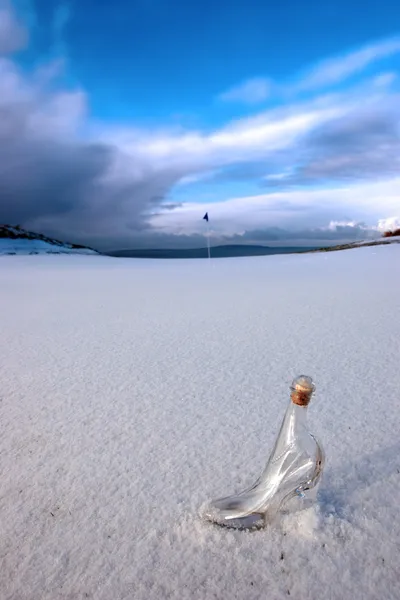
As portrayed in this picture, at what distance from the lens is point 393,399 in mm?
1573

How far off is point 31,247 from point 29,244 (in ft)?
0.98

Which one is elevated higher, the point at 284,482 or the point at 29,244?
the point at 29,244

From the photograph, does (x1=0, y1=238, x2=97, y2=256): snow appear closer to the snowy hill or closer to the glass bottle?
the snowy hill

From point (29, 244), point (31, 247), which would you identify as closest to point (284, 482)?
point (31, 247)

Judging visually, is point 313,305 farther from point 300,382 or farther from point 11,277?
point 11,277

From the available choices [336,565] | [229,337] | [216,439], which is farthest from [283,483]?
[229,337]

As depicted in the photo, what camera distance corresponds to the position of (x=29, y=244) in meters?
12.0

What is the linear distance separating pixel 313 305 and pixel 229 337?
1246 mm

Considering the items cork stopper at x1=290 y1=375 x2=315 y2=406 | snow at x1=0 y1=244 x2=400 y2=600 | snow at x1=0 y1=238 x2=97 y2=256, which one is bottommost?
snow at x1=0 y1=244 x2=400 y2=600

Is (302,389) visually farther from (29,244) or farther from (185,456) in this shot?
(29,244)

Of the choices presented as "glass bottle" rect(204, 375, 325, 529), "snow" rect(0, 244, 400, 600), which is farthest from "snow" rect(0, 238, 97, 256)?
"glass bottle" rect(204, 375, 325, 529)

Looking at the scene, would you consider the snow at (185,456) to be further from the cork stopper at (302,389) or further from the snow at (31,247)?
the snow at (31,247)

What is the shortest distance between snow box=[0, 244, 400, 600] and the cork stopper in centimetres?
34

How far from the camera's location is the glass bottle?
92 cm
